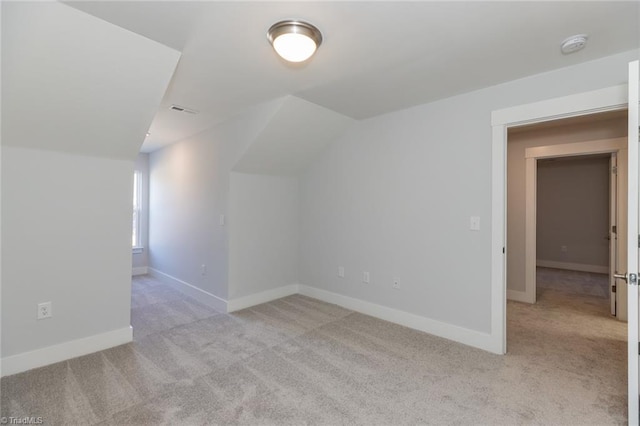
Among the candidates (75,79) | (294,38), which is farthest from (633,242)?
(75,79)

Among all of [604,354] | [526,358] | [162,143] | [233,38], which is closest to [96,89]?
[233,38]

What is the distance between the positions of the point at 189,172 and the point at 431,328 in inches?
148

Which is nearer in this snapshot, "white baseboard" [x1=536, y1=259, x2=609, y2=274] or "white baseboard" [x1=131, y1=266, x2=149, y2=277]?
"white baseboard" [x1=131, y1=266, x2=149, y2=277]

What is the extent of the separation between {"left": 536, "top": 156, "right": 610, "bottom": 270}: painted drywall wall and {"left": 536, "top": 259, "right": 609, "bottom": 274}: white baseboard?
4 centimetres

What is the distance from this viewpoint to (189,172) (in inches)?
173

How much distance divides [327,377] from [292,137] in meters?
2.49

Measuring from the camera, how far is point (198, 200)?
4148 millimetres

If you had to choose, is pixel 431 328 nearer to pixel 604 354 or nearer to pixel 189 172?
pixel 604 354

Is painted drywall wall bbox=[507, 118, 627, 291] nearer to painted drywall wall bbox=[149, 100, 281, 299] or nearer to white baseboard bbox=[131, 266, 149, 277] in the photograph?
painted drywall wall bbox=[149, 100, 281, 299]

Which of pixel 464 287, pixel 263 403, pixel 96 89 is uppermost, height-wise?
pixel 96 89

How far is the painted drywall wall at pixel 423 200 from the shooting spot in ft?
8.73

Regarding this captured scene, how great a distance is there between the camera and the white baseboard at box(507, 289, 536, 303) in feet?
13.2

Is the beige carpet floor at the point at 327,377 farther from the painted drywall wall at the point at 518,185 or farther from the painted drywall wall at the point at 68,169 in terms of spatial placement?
the painted drywall wall at the point at 518,185

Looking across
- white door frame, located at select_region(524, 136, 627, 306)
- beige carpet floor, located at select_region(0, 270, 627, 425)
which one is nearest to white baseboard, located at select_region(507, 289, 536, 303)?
white door frame, located at select_region(524, 136, 627, 306)
